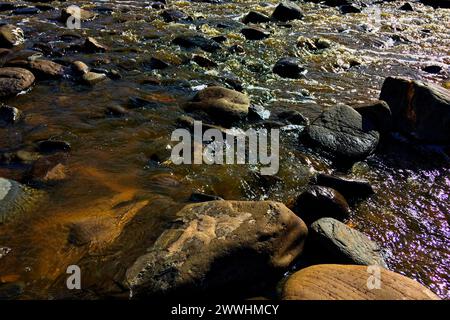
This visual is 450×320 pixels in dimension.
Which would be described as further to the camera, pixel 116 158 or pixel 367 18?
pixel 367 18

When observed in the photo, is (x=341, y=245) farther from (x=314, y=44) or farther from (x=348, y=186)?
(x=314, y=44)

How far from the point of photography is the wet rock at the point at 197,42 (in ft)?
38.3

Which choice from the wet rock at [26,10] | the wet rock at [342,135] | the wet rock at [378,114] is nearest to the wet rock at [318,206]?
the wet rock at [342,135]

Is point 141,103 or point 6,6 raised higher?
point 141,103

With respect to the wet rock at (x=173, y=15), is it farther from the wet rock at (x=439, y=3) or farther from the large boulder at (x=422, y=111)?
the wet rock at (x=439, y=3)

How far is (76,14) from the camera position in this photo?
43.5 ft

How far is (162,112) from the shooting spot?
26.9 ft

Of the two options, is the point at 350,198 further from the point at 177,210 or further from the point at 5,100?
the point at 5,100

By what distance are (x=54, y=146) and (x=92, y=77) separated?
9.37 feet

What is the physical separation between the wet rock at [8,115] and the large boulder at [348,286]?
5.36m

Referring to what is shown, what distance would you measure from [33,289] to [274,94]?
21.4ft

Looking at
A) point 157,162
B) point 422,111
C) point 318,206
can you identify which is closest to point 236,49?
point 422,111
